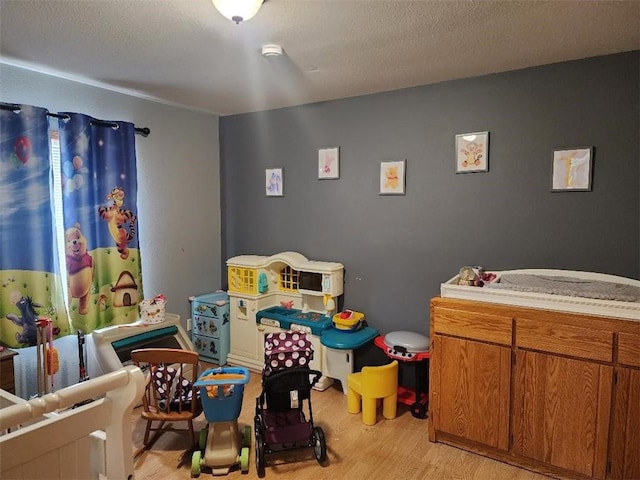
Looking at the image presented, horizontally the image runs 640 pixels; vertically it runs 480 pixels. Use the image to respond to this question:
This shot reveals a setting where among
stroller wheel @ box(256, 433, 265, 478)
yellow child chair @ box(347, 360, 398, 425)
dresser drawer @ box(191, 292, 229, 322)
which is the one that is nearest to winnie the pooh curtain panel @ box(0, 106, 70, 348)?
dresser drawer @ box(191, 292, 229, 322)

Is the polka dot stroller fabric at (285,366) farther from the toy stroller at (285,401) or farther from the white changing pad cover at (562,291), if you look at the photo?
the white changing pad cover at (562,291)

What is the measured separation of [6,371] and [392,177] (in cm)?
282

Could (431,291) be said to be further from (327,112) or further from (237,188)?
(237,188)

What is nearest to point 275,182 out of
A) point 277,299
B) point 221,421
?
point 277,299

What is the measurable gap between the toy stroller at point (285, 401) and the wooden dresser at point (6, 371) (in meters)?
1.42

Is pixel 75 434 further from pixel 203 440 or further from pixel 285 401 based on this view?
pixel 285 401

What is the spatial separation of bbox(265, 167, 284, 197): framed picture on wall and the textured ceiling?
3.05 ft

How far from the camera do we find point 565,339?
219cm

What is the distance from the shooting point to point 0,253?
2625 millimetres

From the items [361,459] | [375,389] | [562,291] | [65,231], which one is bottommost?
[361,459]

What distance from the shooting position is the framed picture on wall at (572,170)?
8.45ft

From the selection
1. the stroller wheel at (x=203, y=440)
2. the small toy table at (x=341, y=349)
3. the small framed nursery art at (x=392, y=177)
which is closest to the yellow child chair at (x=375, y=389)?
the small toy table at (x=341, y=349)

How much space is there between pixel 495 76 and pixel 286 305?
8.14ft

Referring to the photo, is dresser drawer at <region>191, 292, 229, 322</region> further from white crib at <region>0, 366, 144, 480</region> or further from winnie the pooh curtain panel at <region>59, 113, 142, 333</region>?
white crib at <region>0, 366, 144, 480</region>
